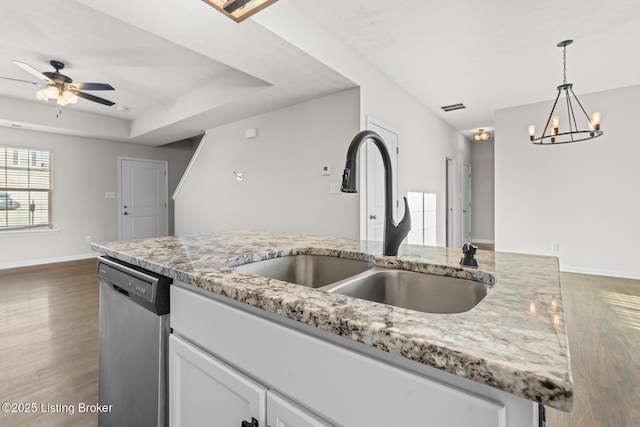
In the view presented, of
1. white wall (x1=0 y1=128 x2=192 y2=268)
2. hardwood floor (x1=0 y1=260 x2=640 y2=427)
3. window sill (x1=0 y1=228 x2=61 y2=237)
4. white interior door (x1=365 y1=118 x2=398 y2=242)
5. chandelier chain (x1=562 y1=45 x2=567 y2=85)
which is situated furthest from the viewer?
white wall (x1=0 y1=128 x2=192 y2=268)

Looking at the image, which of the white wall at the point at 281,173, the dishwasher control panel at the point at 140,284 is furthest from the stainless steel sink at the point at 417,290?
the white wall at the point at 281,173

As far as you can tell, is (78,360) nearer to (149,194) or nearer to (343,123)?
(343,123)

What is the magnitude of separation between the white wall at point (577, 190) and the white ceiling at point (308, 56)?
51 centimetres

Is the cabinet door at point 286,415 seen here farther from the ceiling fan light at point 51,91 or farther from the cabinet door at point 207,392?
the ceiling fan light at point 51,91

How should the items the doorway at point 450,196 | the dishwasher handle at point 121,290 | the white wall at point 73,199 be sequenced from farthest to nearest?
the doorway at point 450,196 < the white wall at point 73,199 < the dishwasher handle at point 121,290

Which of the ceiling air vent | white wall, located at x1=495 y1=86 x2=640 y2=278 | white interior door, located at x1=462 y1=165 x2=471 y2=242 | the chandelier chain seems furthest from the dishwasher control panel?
white interior door, located at x1=462 y1=165 x2=471 y2=242

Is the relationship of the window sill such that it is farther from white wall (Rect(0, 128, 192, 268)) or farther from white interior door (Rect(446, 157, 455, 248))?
white interior door (Rect(446, 157, 455, 248))

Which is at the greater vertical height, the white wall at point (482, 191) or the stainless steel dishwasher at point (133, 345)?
the white wall at point (482, 191)

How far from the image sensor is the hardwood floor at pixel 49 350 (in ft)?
5.61

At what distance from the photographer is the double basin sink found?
0.94 m

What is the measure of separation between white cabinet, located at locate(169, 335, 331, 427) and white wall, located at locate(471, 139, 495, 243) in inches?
335

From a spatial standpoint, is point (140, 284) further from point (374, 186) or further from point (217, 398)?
point (374, 186)

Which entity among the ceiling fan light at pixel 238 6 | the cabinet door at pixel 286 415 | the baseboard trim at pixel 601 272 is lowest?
the baseboard trim at pixel 601 272

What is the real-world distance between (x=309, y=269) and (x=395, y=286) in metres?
0.45
